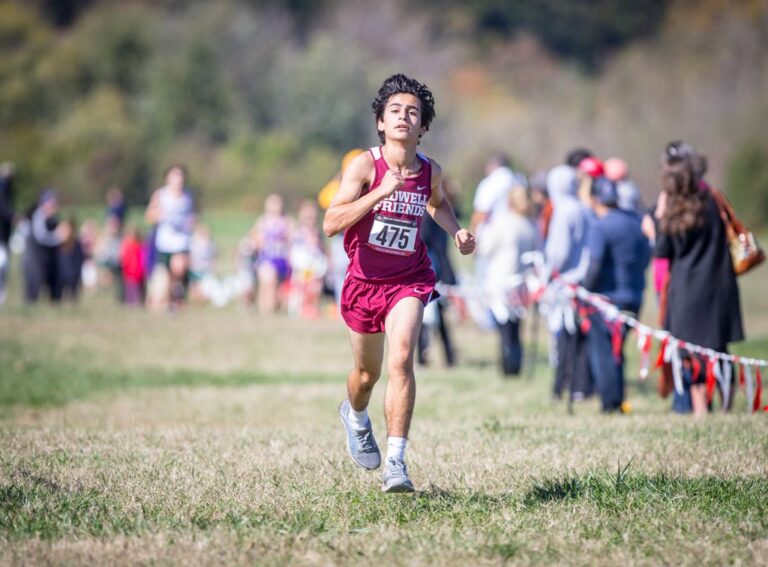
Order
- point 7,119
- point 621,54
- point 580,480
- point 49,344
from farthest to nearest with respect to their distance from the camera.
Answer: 1. point 621,54
2. point 7,119
3. point 49,344
4. point 580,480

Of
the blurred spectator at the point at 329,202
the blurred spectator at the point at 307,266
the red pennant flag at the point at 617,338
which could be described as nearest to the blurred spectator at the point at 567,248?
the red pennant flag at the point at 617,338

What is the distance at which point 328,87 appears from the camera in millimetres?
69562

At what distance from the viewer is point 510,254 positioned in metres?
15.1

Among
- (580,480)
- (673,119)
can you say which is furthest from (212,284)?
(673,119)

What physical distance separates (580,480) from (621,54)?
8085 cm

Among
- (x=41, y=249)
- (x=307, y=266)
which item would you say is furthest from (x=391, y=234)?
(x=41, y=249)

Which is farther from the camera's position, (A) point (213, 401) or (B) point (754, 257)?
(A) point (213, 401)

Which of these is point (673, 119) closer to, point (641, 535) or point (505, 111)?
point (505, 111)

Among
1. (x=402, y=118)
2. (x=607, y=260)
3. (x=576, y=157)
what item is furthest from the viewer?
(x=576, y=157)

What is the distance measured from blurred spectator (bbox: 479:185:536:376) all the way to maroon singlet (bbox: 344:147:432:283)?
7.84 m

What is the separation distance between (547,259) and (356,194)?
23.2ft

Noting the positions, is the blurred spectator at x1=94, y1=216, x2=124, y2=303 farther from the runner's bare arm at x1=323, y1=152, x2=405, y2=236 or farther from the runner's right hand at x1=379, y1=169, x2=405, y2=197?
the runner's right hand at x1=379, y1=169, x2=405, y2=197

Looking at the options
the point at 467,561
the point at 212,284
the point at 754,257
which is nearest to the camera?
the point at 467,561

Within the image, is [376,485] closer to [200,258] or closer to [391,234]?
[391,234]
